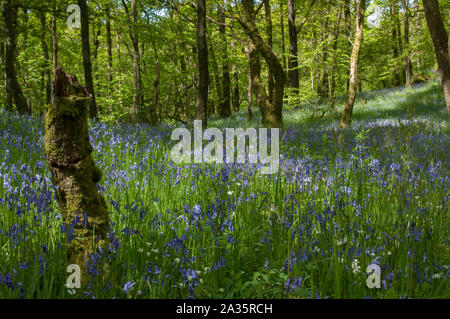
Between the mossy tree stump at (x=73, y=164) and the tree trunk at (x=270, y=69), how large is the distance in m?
7.44

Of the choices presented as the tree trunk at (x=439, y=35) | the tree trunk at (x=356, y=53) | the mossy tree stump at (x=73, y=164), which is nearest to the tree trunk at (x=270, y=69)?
the tree trunk at (x=356, y=53)

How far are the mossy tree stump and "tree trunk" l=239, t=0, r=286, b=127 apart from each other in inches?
293

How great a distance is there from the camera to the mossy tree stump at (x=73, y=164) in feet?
6.07

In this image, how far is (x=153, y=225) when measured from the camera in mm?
2367

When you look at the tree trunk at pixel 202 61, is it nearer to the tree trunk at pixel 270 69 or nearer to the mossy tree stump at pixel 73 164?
the tree trunk at pixel 270 69

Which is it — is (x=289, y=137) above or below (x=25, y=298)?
above

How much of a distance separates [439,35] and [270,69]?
4.64m

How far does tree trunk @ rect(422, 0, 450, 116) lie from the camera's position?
4926 millimetres

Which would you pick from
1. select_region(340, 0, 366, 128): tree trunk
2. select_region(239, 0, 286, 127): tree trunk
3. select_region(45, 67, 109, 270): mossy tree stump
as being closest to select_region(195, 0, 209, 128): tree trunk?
select_region(239, 0, 286, 127): tree trunk

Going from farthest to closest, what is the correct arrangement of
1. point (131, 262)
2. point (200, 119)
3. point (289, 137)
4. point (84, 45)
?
point (84, 45) < point (200, 119) < point (289, 137) < point (131, 262)

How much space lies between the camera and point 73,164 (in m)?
1.87

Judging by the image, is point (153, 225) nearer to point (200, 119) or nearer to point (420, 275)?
point (420, 275)
